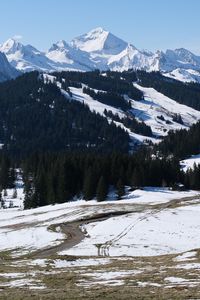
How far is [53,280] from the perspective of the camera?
96.9 ft

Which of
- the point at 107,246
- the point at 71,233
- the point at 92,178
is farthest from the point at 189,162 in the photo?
the point at 107,246

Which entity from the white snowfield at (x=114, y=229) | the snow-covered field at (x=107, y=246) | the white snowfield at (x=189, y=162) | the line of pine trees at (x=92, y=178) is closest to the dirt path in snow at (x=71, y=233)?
the snow-covered field at (x=107, y=246)

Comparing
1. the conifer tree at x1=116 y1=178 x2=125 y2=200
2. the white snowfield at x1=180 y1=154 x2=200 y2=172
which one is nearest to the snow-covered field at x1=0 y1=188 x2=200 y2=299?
the conifer tree at x1=116 y1=178 x2=125 y2=200

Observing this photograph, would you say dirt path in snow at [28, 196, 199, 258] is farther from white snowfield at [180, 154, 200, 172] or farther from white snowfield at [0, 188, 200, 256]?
white snowfield at [180, 154, 200, 172]

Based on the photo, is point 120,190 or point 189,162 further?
point 189,162

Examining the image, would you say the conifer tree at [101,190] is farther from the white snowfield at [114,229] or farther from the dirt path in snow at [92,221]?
the dirt path in snow at [92,221]

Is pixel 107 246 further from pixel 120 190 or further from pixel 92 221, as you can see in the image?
pixel 120 190

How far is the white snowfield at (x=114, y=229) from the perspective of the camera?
54938 mm

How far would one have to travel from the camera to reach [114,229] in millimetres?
69312

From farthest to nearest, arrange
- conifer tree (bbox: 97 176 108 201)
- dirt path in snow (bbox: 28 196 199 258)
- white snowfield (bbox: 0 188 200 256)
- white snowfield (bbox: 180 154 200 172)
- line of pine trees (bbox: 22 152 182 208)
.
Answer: white snowfield (bbox: 180 154 200 172)
line of pine trees (bbox: 22 152 182 208)
conifer tree (bbox: 97 176 108 201)
white snowfield (bbox: 0 188 200 256)
dirt path in snow (bbox: 28 196 199 258)

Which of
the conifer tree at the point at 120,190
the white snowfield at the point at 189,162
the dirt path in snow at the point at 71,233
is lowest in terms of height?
the dirt path in snow at the point at 71,233

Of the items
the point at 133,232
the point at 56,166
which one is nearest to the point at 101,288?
the point at 133,232

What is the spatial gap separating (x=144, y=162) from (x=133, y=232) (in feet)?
232

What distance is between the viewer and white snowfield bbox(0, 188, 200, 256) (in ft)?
180
